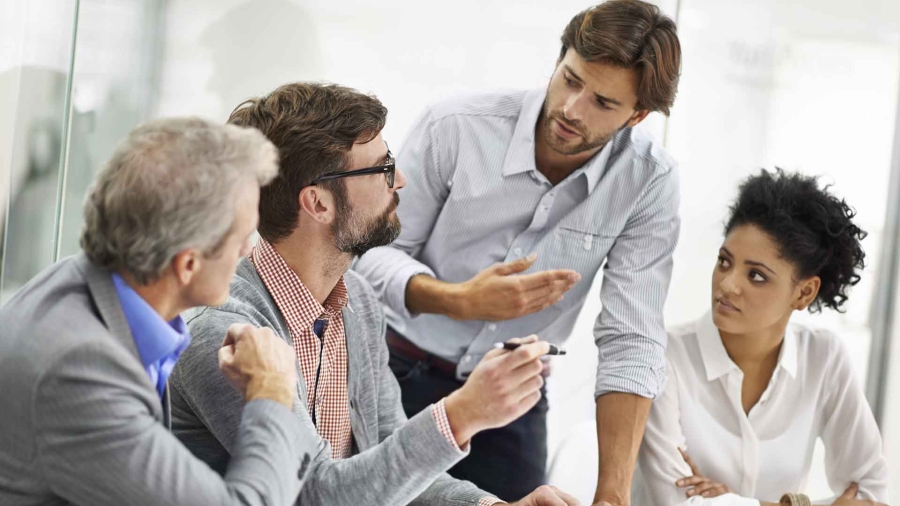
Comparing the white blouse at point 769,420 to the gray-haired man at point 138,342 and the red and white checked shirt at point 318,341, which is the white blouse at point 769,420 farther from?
the gray-haired man at point 138,342

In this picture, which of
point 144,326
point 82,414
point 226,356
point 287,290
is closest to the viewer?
point 82,414

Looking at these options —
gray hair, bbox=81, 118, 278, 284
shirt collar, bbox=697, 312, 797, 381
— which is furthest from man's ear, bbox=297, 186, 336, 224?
shirt collar, bbox=697, 312, 797, 381

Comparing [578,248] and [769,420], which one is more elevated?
[578,248]

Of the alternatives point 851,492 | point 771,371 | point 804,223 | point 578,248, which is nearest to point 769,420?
point 771,371

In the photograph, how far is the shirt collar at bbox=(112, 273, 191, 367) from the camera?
1.30 meters

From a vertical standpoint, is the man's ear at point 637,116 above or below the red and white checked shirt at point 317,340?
above

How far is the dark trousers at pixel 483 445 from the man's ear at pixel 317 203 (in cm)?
83

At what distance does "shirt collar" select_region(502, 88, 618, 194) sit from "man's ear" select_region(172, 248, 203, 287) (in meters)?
1.27

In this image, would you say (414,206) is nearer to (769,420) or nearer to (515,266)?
(515,266)

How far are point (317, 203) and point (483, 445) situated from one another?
1.02 meters

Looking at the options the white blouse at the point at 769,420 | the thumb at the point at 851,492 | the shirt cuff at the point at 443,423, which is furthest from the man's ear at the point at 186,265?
the thumb at the point at 851,492

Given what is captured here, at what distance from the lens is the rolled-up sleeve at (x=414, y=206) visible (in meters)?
2.44

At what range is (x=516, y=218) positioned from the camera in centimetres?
251

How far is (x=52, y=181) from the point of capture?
7.98ft
